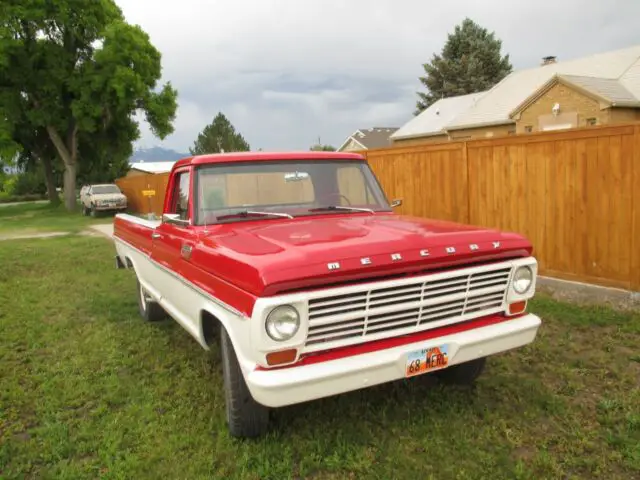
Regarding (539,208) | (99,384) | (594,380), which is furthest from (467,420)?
(539,208)

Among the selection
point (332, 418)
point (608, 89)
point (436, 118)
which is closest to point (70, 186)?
point (436, 118)

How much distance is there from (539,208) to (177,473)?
5.79m

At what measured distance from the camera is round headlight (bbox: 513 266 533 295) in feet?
11.2

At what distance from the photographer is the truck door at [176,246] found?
151 inches

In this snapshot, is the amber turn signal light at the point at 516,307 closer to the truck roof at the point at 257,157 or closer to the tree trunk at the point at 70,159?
the truck roof at the point at 257,157

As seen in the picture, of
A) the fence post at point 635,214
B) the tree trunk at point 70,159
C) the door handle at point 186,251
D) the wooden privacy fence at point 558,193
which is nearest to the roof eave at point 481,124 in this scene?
the wooden privacy fence at point 558,193

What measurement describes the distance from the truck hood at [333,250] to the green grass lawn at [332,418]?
1.10 meters

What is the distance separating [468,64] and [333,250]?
45.5 metres

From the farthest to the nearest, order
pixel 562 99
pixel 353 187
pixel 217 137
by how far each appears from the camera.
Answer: pixel 217 137, pixel 562 99, pixel 353 187

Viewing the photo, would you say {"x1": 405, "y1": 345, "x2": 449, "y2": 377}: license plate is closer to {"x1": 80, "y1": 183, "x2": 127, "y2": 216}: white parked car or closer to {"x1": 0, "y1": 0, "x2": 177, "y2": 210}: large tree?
{"x1": 80, "y1": 183, "x2": 127, "y2": 216}: white parked car

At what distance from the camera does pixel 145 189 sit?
2289 centimetres

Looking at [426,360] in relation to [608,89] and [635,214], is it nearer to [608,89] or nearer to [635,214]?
[635,214]

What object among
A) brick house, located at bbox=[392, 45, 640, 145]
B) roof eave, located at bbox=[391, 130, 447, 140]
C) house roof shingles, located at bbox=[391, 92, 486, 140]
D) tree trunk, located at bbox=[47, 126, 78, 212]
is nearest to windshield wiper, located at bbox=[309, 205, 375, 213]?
brick house, located at bbox=[392, 45, 640, 145]

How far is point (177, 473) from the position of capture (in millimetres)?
2992
